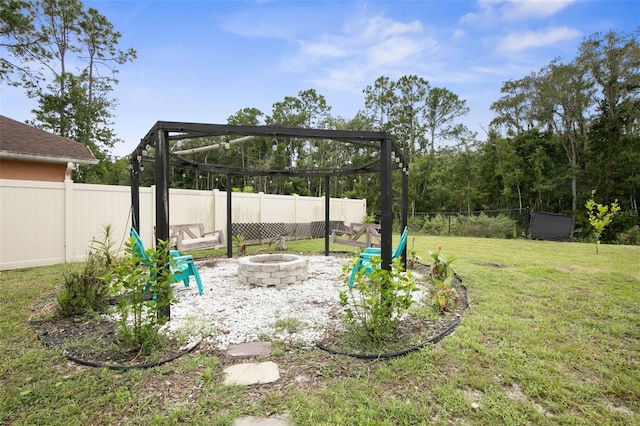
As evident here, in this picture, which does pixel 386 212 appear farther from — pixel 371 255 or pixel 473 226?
pixel 473 226

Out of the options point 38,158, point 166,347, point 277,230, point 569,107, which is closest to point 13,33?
point 38,158

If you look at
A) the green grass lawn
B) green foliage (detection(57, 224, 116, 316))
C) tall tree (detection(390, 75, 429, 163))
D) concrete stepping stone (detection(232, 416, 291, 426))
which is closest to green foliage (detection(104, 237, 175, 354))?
the green grass lawn

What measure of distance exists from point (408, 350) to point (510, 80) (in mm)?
22248

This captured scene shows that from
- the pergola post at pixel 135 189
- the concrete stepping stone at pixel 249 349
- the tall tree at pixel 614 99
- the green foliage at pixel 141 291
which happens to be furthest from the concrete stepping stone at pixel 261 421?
the tall tree at pixel 614 99

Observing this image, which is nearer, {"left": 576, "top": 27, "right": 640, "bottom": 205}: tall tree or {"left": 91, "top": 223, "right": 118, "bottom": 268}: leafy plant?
{"left": 91, "top": 223, "right": 118, "bottom": 268}: leafy plant

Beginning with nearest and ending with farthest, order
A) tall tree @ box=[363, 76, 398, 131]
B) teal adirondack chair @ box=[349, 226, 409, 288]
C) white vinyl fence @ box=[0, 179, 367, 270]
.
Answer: teal adirondack chair @ box=[349, 226, 409, 288], white vinyl fence @ box=[0, 179, 367, 270], tall tree @ box=[363, 76, 398, 131]

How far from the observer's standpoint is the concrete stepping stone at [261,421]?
1676 mm

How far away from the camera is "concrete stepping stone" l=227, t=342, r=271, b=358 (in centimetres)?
251

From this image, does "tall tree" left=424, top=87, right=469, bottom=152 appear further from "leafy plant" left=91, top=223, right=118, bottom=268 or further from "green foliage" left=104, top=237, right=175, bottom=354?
"green foliage" left=104, top=237, right=175, bottom=354

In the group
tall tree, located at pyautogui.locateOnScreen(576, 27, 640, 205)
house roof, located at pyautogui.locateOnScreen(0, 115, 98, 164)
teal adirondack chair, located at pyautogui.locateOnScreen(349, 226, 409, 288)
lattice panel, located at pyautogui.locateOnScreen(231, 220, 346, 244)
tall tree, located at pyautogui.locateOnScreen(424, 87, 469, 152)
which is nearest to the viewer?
teal adirondack chair, located at pyautogui.locateOnScreen(349, 226, 409, 288)

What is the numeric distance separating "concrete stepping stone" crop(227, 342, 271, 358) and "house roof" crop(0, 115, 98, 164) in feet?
26.4

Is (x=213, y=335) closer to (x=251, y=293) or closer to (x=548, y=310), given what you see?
(x=251, y=293)

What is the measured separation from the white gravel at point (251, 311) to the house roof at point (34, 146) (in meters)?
5.88

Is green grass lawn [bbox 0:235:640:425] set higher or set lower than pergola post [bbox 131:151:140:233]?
lower
